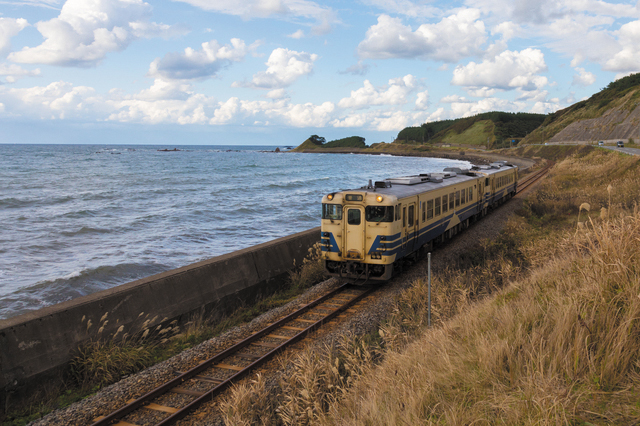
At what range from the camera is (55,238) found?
2256 centimetres

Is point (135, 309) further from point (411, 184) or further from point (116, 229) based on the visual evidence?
point (116, 229)

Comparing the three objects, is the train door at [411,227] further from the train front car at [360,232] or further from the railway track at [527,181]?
the railway track at [527,181]

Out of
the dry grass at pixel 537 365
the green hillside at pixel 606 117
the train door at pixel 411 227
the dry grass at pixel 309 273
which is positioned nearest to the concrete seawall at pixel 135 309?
the dry grass at pixel 309 273

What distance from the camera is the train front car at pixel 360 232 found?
1167 centimetres

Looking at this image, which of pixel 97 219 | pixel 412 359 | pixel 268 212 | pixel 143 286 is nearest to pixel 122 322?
pixel 143 286

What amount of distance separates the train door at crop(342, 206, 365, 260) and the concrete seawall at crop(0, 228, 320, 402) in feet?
8.68

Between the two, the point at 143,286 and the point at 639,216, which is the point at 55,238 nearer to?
the point at 143,286

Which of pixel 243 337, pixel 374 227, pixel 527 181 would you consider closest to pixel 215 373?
pixel 243 337

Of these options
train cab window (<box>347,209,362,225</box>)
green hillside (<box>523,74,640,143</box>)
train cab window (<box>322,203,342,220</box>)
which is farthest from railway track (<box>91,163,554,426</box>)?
green hillside (<box>523,74,640,143</box>)

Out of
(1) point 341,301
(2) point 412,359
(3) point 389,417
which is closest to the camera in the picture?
(3) point 389,417

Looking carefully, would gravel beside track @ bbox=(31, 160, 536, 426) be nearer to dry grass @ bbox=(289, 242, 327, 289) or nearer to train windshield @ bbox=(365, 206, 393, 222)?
dry grass @ bbox=(289, 242, 327, 289)

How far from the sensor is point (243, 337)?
912 centimetres

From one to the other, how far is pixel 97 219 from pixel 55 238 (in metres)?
5.25

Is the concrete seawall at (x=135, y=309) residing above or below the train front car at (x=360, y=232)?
below
